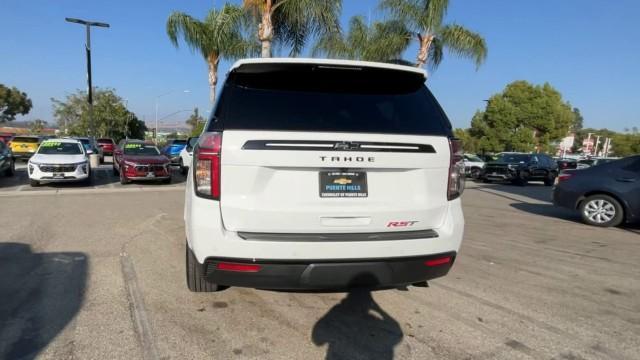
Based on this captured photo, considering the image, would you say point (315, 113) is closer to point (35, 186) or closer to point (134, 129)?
point (35, 186)

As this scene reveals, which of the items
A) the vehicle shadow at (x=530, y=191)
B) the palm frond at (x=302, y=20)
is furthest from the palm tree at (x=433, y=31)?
the vehicle shadow at (x=530, y=191)

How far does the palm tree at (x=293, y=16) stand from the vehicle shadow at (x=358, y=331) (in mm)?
12621

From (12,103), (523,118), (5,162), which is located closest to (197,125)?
(5,162)

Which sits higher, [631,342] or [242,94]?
[242,94]

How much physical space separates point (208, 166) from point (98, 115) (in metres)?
50.0

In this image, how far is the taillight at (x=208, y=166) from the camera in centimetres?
259

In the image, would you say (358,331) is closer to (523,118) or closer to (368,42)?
(368,42)

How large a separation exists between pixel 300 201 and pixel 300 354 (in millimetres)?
1099

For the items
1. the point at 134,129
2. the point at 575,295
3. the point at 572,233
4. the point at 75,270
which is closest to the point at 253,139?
the point at 75,270

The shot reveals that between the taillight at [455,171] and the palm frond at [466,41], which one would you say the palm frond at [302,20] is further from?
the taillight at [455,171]

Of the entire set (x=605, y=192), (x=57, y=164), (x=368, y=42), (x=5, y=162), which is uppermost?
(x=368, y=42)

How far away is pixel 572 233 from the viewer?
7.23 meters

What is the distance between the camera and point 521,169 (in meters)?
18.9

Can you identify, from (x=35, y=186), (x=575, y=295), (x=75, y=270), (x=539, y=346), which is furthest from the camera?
(x=35, y=186)
